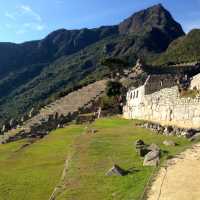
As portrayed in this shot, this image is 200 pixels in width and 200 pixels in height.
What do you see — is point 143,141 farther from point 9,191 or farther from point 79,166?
point 9,191

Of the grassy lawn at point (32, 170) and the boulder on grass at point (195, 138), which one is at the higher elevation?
the boulder on grass at point (195, 138)

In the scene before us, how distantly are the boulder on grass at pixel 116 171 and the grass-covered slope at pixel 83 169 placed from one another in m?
0.40

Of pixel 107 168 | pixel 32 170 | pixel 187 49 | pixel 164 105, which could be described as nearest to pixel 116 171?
pixel 107 168

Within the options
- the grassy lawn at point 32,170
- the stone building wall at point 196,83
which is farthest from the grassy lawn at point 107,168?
the stone building wall at point 196,83

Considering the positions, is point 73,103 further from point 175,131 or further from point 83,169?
point 83,169

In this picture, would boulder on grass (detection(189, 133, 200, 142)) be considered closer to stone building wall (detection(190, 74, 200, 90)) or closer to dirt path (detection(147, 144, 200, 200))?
dirt path (detection(147, 144, 200, 200))

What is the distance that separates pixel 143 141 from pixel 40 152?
9.65 m

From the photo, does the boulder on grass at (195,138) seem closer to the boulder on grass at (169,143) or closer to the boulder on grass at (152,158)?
the boulder on grass at (169,143)

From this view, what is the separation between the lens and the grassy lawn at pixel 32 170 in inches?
949

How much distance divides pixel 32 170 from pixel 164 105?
1931 centimetres

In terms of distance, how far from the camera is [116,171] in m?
23.8

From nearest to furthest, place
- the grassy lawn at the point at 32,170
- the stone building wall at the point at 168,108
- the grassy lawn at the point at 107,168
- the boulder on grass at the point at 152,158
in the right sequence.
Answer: the grassy lawn at the point at 107,168
the grassy lawn at the point at 32,170
the boulder on grass at the point at 152,158
the stone building wall at the point at 168,108

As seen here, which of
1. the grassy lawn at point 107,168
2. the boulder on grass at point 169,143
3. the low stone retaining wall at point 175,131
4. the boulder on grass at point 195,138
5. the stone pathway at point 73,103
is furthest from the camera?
the stone pathway at point 73,103

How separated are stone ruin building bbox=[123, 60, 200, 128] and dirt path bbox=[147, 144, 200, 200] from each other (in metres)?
12.5
